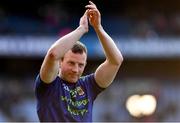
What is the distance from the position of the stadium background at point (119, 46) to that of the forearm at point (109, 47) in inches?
467

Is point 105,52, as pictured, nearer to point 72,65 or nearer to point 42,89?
point 72,65

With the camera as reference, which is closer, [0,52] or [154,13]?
[0,52]

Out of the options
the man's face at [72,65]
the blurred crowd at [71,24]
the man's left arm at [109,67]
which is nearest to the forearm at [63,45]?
the man's face at [72,65]

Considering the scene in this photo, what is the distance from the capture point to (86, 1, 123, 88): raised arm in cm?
557

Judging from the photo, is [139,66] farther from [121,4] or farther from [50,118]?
[50,118]

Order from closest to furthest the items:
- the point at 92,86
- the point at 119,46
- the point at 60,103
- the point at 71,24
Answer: the point at 60,103 → the point at 92,86 → the point at 119,46 → the point at 71,24

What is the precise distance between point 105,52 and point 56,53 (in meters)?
0.56

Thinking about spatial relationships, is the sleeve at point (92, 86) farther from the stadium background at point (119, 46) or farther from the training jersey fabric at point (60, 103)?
the stadium background at point (119, 46)

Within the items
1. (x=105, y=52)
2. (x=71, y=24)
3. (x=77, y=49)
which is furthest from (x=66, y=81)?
(x=71, y=24)

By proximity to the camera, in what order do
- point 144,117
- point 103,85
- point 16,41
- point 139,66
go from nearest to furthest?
point 103,85, point 144,117, point 16,41, point 139,66

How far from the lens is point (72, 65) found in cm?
555

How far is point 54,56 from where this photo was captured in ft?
17.7

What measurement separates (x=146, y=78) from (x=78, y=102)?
14564 millimetres

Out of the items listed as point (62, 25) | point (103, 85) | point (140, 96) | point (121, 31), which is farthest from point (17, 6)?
point (103, 85)
